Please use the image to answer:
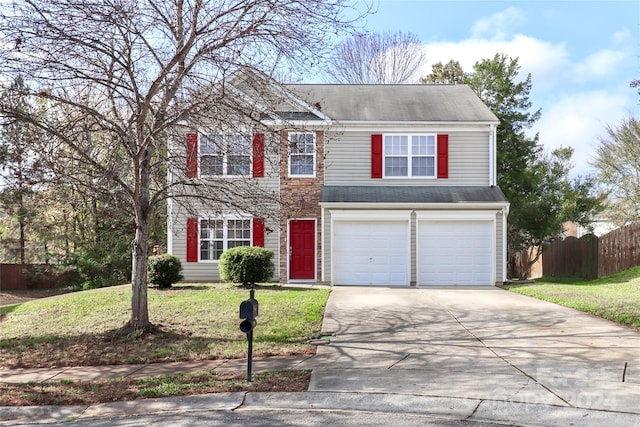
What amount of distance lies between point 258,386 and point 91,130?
4.73m

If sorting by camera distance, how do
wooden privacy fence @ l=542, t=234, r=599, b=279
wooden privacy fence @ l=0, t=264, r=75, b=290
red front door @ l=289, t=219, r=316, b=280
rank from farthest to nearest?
wooden privacy fence @ l=0, t=264, r=75, b=290 → wooden privacy fence @ l=542, t=234, r=599, b=279 → red front door @ l=289, t=219, r=316, b=280

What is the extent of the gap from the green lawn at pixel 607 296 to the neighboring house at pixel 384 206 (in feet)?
7.28

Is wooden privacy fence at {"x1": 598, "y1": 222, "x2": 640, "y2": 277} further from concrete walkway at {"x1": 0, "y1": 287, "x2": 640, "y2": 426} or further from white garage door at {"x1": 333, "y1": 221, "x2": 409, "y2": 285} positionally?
concrete walkway at {"x1": 0, "y1": 287, "x2": 640, "y2": 426}

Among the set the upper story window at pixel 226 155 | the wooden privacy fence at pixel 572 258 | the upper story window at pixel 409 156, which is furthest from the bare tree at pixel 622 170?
the upper story window at pixel 226 155

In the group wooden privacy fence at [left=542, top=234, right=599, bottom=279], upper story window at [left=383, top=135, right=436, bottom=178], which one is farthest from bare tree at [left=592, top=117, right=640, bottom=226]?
upper story window at [left=383, top=135, right=436, bottom=178]

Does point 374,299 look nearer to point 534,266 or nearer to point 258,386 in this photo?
point 258,386

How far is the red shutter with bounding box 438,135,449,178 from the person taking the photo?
18.1 m

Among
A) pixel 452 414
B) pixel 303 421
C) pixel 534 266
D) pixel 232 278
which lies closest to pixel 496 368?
pixel 452 414

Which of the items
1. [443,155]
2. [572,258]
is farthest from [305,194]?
[572,258]

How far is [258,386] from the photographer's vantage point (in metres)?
6.46

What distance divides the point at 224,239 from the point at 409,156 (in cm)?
673

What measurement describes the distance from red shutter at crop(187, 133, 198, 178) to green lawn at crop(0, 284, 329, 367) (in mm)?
2884

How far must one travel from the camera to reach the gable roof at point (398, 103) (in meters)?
18.3

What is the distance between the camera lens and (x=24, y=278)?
86.5ft
